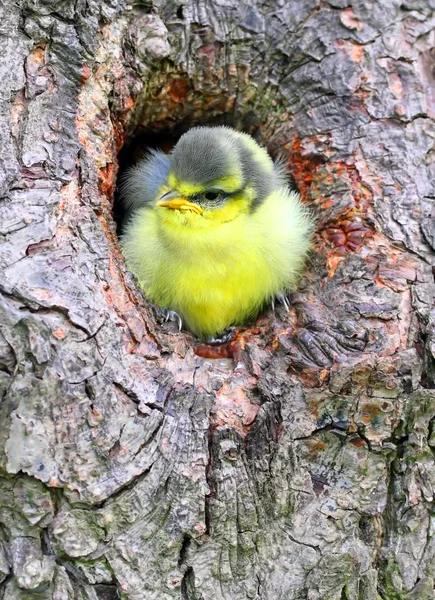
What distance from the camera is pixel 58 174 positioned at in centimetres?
235

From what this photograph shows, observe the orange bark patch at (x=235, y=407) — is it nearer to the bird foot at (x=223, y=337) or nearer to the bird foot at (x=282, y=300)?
the bird foot at (x=282, y=300)

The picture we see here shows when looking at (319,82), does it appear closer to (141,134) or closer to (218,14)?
(218,14)

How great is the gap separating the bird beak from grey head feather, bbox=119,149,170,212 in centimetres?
26

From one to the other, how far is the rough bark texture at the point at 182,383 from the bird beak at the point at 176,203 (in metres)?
0.25

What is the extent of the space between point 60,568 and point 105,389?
540 millimetres

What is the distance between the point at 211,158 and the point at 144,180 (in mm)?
514

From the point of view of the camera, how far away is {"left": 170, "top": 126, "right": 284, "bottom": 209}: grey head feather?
2.84 m

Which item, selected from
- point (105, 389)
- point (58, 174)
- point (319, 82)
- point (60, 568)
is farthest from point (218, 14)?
point (60, 568)

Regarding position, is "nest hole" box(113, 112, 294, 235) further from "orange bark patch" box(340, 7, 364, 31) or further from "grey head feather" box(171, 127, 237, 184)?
"orange bark patch" box(340, 7, 364, 31)

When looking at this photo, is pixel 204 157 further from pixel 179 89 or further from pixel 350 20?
pixel 350 20

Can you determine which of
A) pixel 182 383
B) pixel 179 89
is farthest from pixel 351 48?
pixel 182 383

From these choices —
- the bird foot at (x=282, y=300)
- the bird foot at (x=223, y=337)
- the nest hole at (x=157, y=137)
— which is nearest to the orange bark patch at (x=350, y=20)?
the nest hole at (x=157, y=137)

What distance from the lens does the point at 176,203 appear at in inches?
114

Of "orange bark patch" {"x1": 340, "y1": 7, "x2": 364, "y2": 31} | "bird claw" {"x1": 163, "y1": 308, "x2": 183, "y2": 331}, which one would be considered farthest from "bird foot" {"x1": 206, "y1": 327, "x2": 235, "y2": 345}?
"orange bark patch" {"x1": 340, "y1": 7, "x2": 364, "y2": 31}
